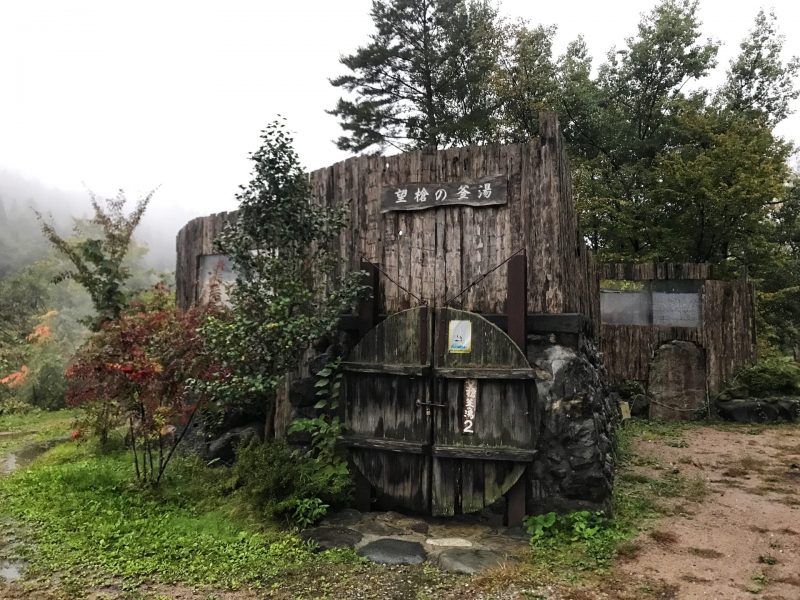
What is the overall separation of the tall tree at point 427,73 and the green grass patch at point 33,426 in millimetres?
12864

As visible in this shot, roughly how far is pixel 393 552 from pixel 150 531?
2.27 m

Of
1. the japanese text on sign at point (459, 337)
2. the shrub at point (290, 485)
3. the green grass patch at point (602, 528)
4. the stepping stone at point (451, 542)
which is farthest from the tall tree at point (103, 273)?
the green grass patch at point (602, 528)

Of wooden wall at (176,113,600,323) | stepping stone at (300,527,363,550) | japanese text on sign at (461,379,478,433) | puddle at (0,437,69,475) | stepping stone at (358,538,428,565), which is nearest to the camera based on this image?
stepping stone at (358,538,428,565)

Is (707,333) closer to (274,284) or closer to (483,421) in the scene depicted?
(483,421)

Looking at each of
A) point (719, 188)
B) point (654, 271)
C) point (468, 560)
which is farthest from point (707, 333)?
point (468, 560)

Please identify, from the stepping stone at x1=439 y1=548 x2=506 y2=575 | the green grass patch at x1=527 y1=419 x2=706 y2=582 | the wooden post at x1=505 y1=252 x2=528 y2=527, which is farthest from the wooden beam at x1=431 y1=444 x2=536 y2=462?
the stepping stone at x1=439 y1=548 x2=506 y2=575

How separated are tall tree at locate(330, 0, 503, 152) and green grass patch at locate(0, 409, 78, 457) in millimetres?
12864

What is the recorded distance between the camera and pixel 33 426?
11.7m

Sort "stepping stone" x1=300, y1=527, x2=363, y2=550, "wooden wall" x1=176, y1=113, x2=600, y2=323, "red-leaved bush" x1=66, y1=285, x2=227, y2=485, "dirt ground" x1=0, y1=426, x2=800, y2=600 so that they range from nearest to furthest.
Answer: "dirt ground" x1=0, y1=426, x2=800, y2=600
"stepping stone" x1=300, y1=527, x2=363, y2=550
"wooden wall" x1=176, y1=113, x2=600, y2=323
"red-leaved bush" x1=66, y1=285, x2=227, y2=485

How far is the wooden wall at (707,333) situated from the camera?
1185 centimetres

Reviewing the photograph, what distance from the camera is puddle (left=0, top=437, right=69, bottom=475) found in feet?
25.5

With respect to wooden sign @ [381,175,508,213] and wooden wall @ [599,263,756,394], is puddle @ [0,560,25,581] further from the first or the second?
wooden wall @ [599,263,756,394]

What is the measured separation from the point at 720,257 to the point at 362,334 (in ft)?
46.0

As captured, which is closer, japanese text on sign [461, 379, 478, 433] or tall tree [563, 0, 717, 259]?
japanese text on sign [461, 379, 478, 433]
